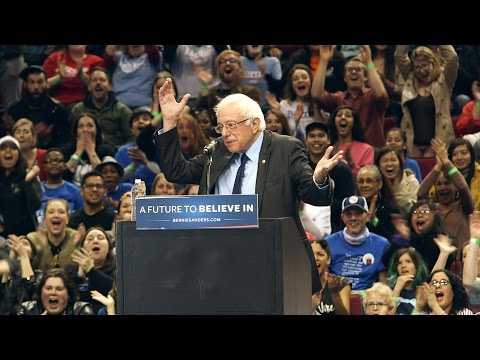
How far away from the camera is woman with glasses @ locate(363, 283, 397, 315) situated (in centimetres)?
735

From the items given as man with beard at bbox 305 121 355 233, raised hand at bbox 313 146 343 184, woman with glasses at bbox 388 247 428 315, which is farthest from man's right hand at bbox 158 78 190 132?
man with beard at bbox 305 121 355 233

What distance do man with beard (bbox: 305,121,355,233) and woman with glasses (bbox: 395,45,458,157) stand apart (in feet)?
2.17

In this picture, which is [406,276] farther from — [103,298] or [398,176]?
[103,298]

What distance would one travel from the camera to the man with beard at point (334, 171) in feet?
25.9

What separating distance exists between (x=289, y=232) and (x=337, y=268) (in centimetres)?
393

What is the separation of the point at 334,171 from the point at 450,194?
85 centimetres

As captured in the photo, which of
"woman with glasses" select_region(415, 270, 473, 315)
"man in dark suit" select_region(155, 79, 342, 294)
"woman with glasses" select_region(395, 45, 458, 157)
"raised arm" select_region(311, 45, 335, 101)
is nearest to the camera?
"man in dark suit" select_region(155, 79, 342, 294)

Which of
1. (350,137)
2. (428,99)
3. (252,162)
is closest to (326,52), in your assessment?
(350,137)

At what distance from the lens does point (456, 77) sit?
8.31 metres

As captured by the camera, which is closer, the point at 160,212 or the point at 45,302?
the point at 160,212

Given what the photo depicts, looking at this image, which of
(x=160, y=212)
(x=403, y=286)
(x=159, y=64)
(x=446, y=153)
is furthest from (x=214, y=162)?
(x=159, y=64)

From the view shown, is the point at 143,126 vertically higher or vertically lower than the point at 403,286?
higher

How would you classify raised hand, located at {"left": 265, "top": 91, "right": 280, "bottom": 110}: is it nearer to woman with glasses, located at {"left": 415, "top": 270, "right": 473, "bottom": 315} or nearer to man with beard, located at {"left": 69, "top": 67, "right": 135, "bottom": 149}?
man with beard, located at {"left": 69, "top": 67, "right": 135, "bottom": 149}
